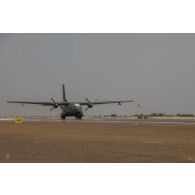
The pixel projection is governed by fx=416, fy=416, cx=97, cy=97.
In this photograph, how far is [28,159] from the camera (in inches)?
848

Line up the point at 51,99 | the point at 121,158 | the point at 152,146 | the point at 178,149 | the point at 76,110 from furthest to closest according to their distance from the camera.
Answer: the point at 51,99
the point at 76,110
the point at 152,146
the point at 178,149
the point at 121,158

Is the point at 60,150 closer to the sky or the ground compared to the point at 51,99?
closer to the ground

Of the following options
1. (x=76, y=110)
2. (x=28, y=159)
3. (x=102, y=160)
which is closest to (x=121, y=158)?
(x=102, y=160)

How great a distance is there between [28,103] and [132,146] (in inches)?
3309

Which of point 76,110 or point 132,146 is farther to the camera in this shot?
point 76,110

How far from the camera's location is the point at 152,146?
88.3 ft

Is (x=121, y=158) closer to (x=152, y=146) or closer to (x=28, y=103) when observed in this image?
(x=152, y=146)

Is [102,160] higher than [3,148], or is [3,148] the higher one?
[3,148]
